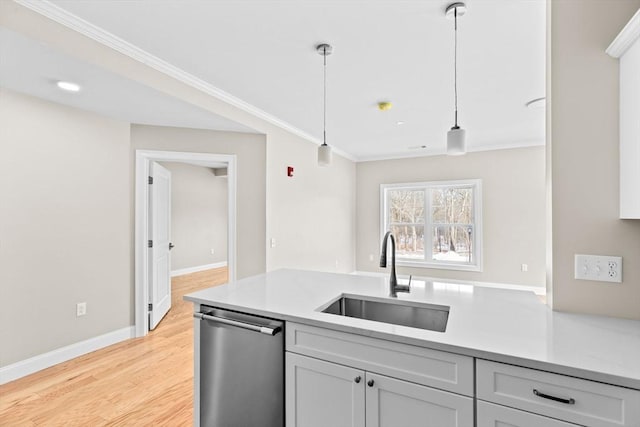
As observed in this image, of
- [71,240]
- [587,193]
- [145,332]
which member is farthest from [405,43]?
[145,332]

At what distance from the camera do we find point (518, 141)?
5031 millimetres

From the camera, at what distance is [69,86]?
7.80ft

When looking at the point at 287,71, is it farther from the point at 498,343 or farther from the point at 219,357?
the point at 498,343

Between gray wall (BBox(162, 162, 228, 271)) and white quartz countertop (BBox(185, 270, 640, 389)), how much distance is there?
A: 5513mm

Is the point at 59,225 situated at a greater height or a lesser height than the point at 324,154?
lesser

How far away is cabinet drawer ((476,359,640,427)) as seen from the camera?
89 cm

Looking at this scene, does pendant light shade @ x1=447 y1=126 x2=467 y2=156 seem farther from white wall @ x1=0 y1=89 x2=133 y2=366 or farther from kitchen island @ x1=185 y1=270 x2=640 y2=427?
white wall @ x1=0 y1=89 x2=133 y2=366

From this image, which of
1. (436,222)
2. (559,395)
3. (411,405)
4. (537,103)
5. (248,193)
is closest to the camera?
(559,395)

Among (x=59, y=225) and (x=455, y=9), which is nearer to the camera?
(x=455, y=9)

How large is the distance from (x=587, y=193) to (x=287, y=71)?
7.21 ft

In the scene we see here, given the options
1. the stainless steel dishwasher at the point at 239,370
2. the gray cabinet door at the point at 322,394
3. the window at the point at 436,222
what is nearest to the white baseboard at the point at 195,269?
the window at the point at 436,222

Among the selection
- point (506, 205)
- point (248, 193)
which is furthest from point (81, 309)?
point (506, 205)

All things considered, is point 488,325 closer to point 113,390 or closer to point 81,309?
point 113,390

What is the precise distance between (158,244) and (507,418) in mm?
3670
